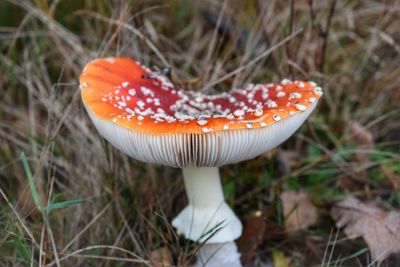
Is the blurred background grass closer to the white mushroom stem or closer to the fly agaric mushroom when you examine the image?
the white mushroom stem

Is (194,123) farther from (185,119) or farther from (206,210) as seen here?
(206,210)

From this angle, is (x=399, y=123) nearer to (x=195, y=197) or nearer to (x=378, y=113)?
(x=378, y=113)

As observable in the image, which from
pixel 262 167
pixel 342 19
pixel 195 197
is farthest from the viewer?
pixel 342 19

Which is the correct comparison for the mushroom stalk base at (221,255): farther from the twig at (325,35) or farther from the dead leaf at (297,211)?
the twig at (325,35)

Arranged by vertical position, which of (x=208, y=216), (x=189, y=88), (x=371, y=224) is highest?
(x=189, y=88)

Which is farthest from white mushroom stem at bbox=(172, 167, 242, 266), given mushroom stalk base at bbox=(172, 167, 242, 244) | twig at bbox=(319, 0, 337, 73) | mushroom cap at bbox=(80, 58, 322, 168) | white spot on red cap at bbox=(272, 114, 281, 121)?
twig at bbox=(319, 0, 337, 73)

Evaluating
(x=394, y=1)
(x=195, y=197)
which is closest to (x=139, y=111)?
(x=195, y=197)

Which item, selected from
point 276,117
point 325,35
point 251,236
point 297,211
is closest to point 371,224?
point 297,211
